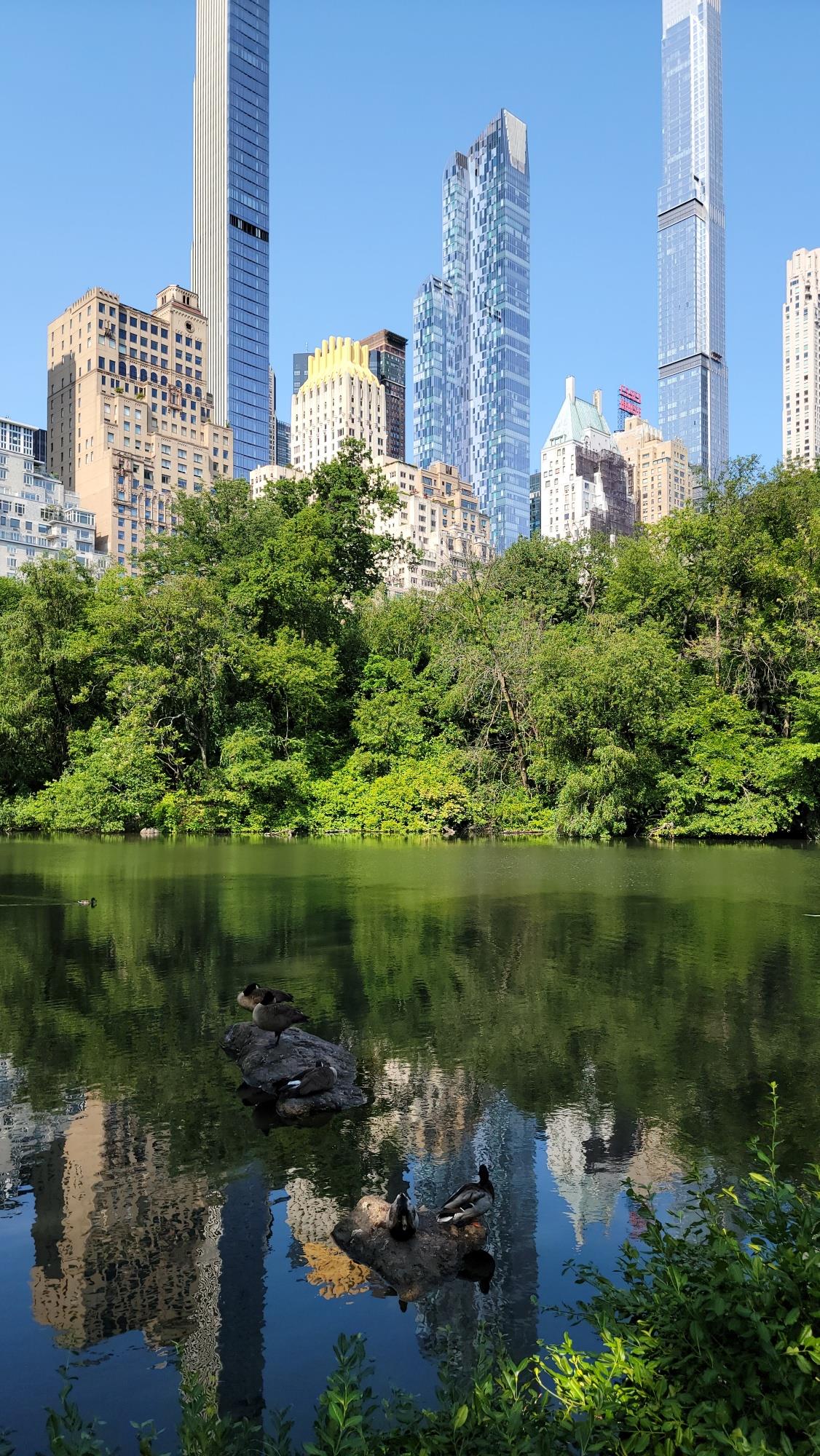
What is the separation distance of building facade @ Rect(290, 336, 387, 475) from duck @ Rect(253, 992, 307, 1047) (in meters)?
171

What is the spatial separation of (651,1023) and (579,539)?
40.4 meters

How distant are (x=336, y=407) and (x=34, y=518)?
78.0 metres

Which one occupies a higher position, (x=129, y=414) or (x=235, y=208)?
(x=235, y=208)

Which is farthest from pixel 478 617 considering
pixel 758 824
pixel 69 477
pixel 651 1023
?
pixel 69 477

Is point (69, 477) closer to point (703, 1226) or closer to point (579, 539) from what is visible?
point (579, 539)

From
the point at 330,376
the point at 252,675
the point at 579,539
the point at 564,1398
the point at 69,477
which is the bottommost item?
the point at 564,1398

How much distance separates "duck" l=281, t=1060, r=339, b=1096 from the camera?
24.1 feet

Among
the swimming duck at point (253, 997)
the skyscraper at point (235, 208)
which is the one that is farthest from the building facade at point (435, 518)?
the swimming duck at point (253, 997)

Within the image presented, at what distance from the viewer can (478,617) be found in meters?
42.5

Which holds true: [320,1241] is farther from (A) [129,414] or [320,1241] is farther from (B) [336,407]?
(B) [336,407]

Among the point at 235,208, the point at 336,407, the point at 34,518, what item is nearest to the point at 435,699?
the point at 34,518

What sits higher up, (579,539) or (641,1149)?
(579,539)

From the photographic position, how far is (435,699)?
41.4 m

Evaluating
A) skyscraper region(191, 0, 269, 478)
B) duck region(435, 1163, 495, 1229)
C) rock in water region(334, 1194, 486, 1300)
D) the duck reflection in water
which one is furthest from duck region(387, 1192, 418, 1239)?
skyscraper region(191, 0, 269, 478)
